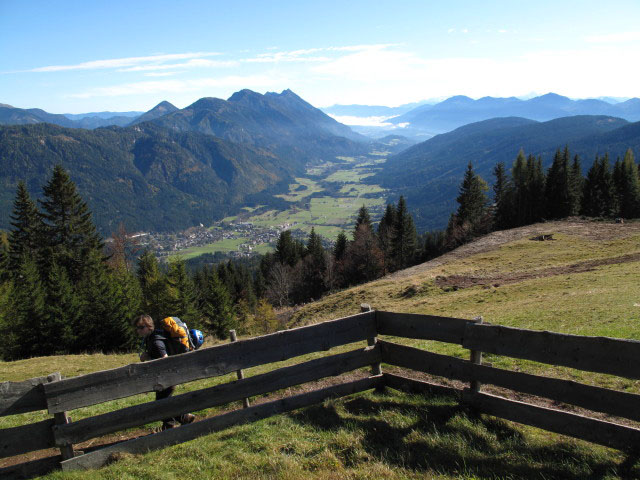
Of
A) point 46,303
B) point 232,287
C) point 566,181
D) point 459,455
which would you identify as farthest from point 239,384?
point 566,181

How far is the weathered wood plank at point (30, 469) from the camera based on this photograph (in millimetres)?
5957

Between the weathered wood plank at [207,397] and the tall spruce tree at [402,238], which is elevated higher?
the weathered wood plank at [207,397]

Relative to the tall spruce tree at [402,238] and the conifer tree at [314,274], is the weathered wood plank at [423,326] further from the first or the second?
the tall spruce tree at [402,238]

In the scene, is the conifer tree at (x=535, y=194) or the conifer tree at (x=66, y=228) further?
the conifer tree at (x=535, y=194)

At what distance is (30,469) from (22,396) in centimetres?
122

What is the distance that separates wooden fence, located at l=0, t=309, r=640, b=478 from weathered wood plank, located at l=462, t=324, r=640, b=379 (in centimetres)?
1

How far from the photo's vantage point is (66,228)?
151 feet

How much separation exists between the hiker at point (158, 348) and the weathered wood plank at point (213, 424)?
582mm

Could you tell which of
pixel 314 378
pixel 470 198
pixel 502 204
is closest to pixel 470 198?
pixel 470 198

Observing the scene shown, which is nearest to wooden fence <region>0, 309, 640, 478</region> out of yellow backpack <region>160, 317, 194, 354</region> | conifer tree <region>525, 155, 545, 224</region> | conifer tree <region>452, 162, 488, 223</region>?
yellow backpack <region>160, 317, 194, 354</region>

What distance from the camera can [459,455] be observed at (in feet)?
17.8

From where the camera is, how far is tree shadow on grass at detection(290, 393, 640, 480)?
16.2ft

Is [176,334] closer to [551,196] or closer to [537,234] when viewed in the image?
[537,234]

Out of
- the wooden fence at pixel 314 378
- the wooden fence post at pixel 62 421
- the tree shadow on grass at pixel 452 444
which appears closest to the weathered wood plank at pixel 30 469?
the wooden fence at pixel 314 378
